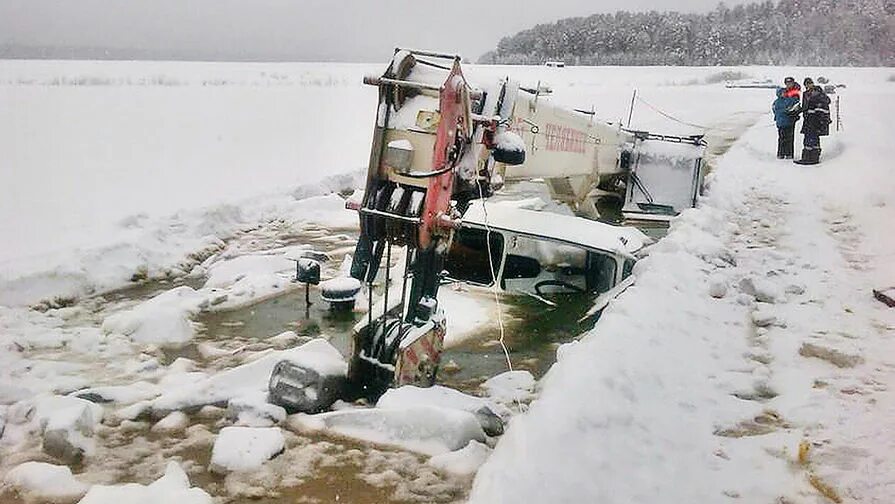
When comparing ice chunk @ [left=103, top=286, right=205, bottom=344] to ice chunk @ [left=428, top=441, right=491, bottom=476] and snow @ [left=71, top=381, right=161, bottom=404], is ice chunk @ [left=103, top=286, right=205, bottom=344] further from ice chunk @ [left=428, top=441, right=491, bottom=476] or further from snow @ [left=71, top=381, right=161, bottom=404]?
ice chunk @ [left=428, top=441, right=491, bottom=476]

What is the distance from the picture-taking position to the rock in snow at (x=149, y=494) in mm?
3479

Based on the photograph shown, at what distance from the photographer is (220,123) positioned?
19.8m

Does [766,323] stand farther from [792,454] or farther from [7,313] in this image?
[7,313]

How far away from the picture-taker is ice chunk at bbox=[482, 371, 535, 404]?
17.3 feet

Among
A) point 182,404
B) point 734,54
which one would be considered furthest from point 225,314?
point 734,54

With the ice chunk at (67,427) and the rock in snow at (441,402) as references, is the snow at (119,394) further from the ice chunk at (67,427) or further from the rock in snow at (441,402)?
the rock in snow at (441,402)

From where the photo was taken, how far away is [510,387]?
5.48 metres

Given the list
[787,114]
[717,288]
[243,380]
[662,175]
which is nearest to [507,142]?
[717,288]

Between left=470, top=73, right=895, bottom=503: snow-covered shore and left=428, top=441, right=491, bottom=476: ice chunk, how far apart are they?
1.23 ft

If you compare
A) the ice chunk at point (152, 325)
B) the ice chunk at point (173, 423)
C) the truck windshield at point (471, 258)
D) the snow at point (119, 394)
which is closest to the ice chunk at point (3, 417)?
the snow at point (119, 394)

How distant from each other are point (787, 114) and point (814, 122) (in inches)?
30.4

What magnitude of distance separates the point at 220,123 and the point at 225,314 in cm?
1399

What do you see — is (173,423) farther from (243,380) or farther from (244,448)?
(244,448)

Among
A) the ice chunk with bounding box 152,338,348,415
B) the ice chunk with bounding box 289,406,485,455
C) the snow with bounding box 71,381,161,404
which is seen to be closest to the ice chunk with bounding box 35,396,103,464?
the snow with bounding box 71,381,161,404
